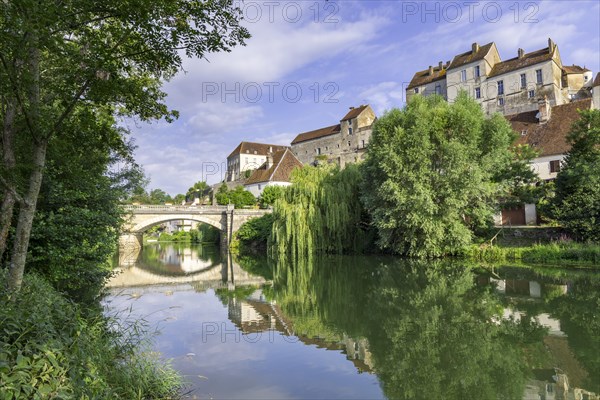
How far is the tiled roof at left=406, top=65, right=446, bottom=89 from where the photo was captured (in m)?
54.4

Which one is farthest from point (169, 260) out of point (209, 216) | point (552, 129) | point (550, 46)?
point (550, 46)

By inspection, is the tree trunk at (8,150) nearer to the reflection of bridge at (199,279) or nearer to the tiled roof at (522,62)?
→ the reflection of bridge at (199,279)

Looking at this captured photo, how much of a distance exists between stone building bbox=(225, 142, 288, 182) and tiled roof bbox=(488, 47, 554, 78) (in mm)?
41144

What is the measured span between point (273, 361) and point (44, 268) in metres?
7.31

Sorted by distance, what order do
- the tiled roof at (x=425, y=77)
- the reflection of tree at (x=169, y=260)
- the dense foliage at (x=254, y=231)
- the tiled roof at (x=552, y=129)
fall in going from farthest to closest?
the tiled roof at (x=425, y=77) < the dense foliage at (x=254, y=231) < the tiled roof at (x=552, y=129) < the reflection of tree at (x=169, y=260)

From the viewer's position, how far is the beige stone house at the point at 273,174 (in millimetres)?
55031

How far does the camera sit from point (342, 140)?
6581cm

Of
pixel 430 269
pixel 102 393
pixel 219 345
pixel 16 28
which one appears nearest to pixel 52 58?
pixel 16 28

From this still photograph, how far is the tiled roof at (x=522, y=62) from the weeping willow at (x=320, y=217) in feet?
97.1

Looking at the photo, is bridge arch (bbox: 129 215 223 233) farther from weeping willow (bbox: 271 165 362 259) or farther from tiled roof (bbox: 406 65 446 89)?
tiled roof (bbox: 406 65 446 89)

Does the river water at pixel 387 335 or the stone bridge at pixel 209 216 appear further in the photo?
the stone bridge at pixel 209 216

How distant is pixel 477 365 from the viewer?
725cm

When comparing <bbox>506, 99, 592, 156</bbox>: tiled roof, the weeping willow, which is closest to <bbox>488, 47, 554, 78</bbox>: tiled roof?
<bbox>506, 99, 592, 156</bbox>: tiled roof

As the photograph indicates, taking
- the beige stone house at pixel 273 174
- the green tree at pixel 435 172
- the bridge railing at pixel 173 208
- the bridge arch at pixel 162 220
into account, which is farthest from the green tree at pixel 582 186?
the beige stone house at pixel 273 174
